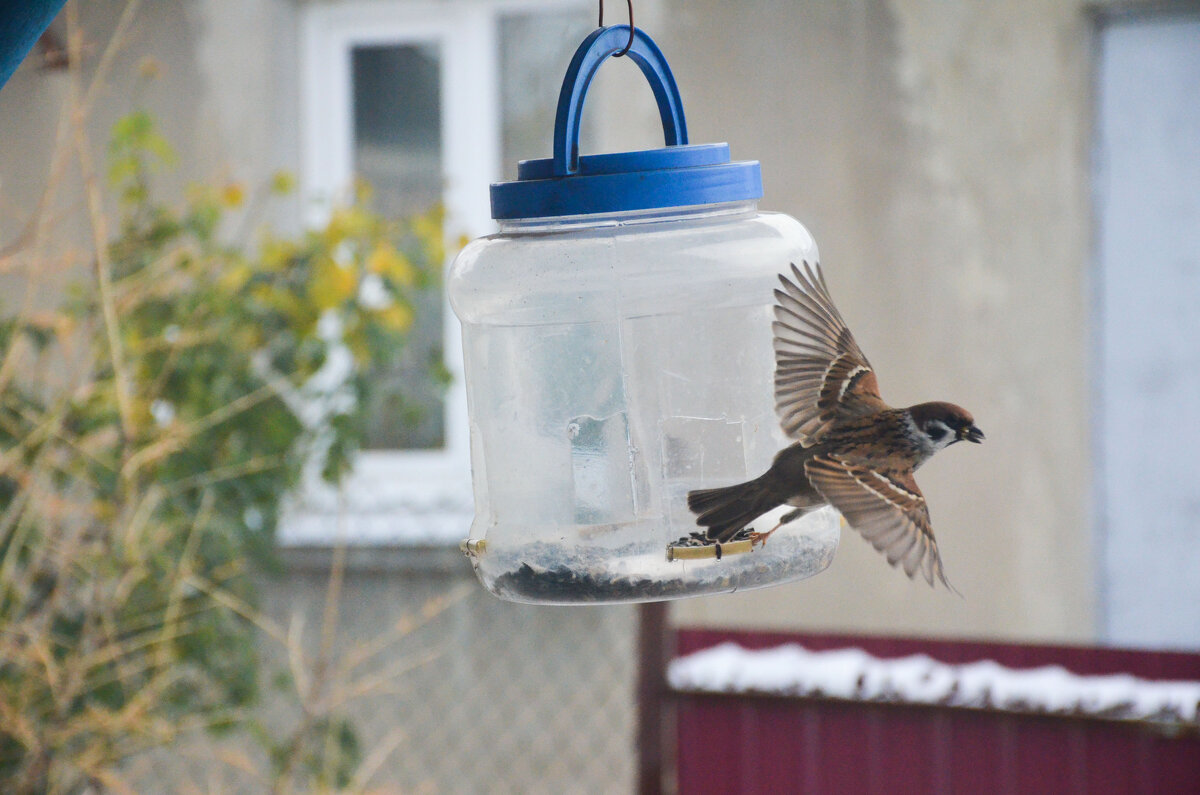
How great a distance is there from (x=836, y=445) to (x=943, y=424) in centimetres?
8

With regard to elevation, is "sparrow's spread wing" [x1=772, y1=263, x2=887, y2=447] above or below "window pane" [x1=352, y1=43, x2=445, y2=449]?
below

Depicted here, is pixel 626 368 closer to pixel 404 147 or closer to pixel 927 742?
pixel 927 742

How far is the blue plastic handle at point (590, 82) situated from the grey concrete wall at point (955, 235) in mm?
2228

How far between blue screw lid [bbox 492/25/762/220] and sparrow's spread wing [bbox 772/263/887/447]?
0.40 feet

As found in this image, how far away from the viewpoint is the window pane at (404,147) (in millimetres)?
3682

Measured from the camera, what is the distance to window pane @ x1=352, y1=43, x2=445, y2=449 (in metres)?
3.68

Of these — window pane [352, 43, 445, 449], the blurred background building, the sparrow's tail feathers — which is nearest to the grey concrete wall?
the blurred background building

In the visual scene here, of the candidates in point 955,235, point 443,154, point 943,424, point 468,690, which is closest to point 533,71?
point 443,154

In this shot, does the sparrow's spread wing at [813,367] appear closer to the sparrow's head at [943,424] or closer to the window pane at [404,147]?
the sparrow's head at [943,424]

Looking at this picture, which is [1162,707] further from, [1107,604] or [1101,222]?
[1101,222]

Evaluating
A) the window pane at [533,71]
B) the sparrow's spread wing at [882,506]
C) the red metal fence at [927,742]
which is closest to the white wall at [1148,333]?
the red metal fence at [927,742]

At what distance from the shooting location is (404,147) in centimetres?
372

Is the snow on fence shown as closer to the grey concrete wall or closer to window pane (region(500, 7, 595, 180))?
the grey concrete wall

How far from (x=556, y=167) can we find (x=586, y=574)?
307 mm
